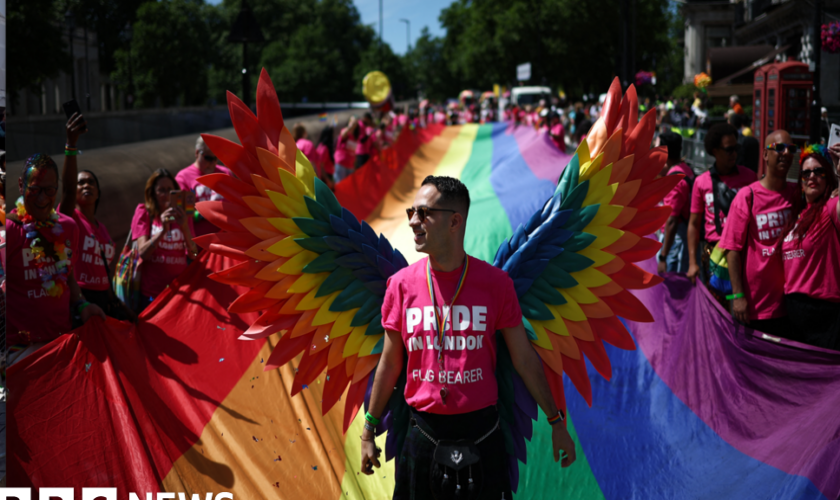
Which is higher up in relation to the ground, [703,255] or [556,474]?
[703,255]

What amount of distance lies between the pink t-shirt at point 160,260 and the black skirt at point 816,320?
162 inches

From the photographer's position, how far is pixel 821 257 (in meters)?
4.70

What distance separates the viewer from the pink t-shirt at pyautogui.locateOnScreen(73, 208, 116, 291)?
502 centimetres

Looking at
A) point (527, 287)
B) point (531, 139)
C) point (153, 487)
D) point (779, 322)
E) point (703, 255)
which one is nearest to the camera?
point (527, 287)

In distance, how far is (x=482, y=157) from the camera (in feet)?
54.4

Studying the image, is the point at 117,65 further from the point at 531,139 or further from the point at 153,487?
the point at 153,487

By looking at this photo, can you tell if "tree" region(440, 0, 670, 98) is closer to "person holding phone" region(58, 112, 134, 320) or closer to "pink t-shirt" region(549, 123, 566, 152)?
"pink t-shirt" region(549, 123, 566, 152)

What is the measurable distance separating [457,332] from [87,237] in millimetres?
2974

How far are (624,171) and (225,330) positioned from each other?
272 cm

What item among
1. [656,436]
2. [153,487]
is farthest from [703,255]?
[153,487]

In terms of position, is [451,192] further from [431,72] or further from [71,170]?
[431,72]

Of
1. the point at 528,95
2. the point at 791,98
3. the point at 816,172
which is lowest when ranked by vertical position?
the point at 816,172

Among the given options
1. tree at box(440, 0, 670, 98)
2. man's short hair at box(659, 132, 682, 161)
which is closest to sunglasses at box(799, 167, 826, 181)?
man's short hair at box(659, 132, 682, 161)

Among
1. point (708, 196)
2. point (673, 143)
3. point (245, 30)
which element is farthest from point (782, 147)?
point (245, 30)
